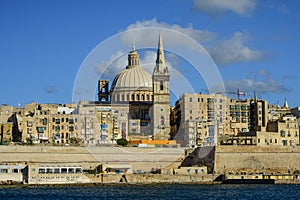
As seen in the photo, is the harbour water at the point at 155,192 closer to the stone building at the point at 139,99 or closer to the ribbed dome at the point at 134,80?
the stone building at the point at 139,99

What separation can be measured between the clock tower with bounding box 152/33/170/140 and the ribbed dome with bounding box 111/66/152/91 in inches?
373

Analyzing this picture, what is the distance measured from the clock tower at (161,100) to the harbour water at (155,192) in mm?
25689

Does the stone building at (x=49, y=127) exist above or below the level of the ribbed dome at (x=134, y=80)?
below

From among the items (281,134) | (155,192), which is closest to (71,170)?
(155,192)

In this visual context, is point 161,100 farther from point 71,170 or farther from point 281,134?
point 71,170

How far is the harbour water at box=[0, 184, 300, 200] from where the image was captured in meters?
58.3

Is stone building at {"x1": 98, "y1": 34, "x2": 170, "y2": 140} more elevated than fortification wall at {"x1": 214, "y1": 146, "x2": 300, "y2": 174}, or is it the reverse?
stone building at {"x1": 98, "y1": 34, "x2": 170, "y2": 140}

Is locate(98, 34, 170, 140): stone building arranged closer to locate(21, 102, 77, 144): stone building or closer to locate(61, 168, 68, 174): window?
locate(21, 102, 77, 144): stone building

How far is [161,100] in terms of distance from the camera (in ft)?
327

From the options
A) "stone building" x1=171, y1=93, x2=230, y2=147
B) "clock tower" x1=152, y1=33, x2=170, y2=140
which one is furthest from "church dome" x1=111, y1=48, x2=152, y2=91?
"clock tower" x1=152, y1=33, x2=170, y2=140

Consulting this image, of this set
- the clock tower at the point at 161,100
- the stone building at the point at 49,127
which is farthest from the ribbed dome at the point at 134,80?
the stone building at the point at 49,127

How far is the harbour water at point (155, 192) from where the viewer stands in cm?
5834

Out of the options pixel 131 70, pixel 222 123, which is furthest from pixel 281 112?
pixel 131 70

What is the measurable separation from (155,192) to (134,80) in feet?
160
